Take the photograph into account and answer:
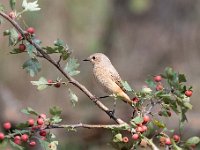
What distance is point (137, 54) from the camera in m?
8.62

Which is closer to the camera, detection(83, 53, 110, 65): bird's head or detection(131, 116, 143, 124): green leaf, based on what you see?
detection(131, 116, 143, 124): green leaf

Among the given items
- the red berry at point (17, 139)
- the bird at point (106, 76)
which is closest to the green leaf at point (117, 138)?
the red berry at point (17, 139)

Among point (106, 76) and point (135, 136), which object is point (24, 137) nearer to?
point (135, 136)

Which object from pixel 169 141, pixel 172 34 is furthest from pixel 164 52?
pixel 169 141

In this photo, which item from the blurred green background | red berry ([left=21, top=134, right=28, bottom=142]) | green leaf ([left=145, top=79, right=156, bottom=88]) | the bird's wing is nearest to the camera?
red berry ([left=21, top=134, right=28, bottom=142])

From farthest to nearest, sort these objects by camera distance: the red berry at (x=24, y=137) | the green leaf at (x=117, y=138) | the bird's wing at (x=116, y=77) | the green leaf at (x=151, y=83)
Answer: the bird's wing at (x=116, y=77), the green leaf at (x=151, y=83), the green leaf at (x=117, y=138), the red berry at (x=24, y=137)

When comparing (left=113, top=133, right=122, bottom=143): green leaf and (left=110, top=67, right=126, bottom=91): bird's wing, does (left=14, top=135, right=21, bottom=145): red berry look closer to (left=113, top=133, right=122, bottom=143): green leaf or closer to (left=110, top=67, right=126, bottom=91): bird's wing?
(left=113, top=133, right=122, bottom=143): green leaf

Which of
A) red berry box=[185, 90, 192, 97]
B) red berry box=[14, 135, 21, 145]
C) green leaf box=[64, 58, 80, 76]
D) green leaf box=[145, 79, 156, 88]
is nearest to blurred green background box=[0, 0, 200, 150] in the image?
green leaf box=[145, 79, 156, 88]

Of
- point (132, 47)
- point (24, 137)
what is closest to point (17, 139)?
point (24, 137)

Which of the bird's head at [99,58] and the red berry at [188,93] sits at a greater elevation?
the bird's head at [99,58]

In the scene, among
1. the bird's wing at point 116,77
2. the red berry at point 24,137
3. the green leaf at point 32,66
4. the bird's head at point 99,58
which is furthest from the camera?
the bird's head at point 99,58

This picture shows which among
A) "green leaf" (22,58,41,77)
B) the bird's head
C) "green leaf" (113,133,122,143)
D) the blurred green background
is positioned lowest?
"green leaf" (113,133,122,143)

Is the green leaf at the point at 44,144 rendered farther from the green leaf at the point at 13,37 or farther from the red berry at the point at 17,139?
the green leaf at the point at 13,37

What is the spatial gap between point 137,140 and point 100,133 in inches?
160
